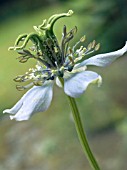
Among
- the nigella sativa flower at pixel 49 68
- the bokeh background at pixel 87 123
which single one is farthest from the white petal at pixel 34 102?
the bokeh background at pixel 87 123

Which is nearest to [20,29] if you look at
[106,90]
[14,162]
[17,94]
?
[17,94]

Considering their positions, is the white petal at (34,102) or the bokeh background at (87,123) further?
the bokeh background at (87,123)

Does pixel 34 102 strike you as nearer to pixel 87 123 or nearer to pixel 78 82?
pixel 78 82

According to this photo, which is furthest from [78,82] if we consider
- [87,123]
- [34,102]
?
[87,123]

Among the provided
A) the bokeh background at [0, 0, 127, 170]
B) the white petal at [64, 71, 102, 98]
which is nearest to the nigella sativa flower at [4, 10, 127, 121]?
the white petal at [64, 71, 102, 98]

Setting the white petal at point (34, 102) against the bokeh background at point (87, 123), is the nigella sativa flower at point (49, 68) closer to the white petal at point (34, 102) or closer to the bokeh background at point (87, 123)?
the white petal at point (34, 102)

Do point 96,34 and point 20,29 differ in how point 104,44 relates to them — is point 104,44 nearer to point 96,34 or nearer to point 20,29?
point 96,34

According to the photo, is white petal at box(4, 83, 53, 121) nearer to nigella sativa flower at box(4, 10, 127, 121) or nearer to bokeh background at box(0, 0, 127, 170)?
nigella sativa flower at box(4, 10, 127, 121)
